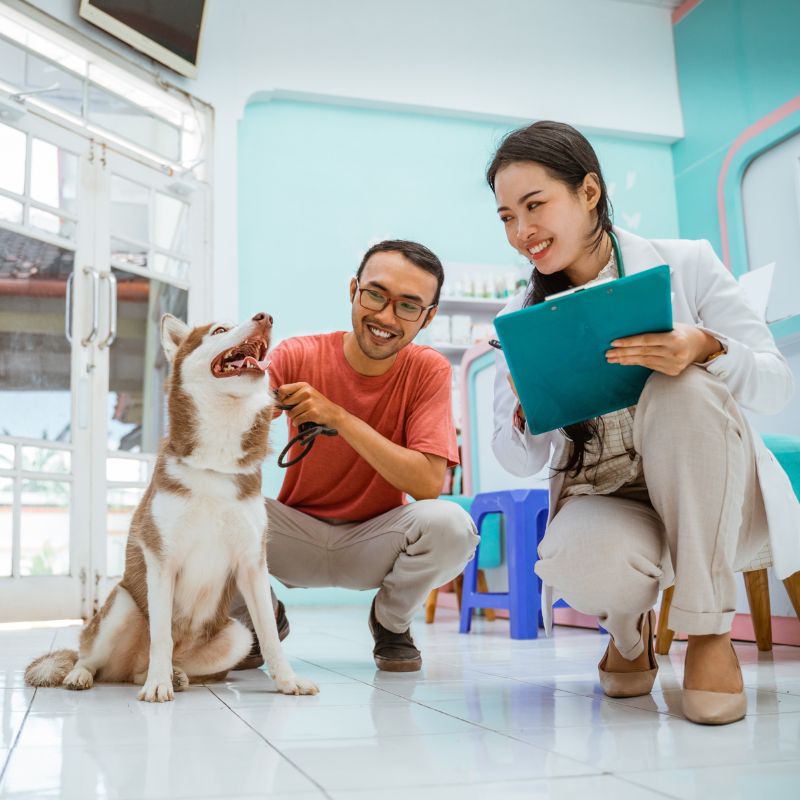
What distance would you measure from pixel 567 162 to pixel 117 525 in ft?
11.7

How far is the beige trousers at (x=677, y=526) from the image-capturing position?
4.43 ft

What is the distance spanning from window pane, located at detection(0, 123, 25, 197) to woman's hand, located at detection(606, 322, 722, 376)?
376cm

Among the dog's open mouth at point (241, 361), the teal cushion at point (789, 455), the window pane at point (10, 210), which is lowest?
the teal cushion at point (789, 455)

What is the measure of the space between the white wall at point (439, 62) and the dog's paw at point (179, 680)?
3642 mm

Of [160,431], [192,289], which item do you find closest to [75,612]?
[160,431]

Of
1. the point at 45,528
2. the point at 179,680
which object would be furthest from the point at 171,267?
the point at 179,680

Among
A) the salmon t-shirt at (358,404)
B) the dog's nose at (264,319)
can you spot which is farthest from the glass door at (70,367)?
the dog's nose at (264,319)

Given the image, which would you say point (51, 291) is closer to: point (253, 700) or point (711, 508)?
point (253, 700)

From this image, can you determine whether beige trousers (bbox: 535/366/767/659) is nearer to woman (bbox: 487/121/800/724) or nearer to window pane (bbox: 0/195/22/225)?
woman (bbox: 487/121/800/724)

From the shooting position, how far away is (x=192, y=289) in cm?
515

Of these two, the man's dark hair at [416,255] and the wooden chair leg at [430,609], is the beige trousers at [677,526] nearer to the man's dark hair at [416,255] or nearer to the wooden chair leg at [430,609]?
the man's dark hair at [416,255]

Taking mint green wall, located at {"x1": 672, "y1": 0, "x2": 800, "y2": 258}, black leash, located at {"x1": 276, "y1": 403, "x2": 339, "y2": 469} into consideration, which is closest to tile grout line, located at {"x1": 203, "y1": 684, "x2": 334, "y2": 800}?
black leash, located at {"x1": 276, "y1": 403, "x2": 339, "y2": 469}

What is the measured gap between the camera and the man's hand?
6.33 ft

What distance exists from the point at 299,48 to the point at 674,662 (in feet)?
16.0
